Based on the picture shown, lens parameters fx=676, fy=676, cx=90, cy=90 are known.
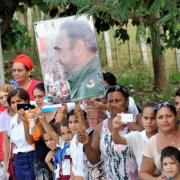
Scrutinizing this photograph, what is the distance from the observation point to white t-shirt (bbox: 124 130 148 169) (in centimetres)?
629

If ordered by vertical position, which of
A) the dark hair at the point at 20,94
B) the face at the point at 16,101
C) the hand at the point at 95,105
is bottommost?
the hand at the point at 95,105

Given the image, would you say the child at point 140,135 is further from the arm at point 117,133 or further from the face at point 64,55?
the face at point 64,55

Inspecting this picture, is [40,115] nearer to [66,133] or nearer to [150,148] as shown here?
[66,133]

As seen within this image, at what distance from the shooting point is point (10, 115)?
26.0 ft

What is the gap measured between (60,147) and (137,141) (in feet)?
3.85

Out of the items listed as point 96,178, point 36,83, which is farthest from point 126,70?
point 96,178

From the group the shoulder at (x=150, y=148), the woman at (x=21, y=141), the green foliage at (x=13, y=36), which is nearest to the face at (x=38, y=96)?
the woman at (x=21, y=141)

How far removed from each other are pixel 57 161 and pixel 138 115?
3.58ft

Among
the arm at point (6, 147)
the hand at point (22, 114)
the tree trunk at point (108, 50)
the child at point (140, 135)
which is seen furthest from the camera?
the tree trunk at point (108, 50)

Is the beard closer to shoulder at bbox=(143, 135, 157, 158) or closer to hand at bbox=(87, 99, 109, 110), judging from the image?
hand at bbox=(87, 99, 109, 110)

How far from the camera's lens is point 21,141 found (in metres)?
7.55

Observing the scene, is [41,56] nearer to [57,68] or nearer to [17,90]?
[57,68]

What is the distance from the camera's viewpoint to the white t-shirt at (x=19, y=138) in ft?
24.7

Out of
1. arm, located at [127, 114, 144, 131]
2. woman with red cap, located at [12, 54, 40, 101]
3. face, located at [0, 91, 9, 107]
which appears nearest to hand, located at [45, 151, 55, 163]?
woman with red cap, located at [12, 54, 40, 101]
